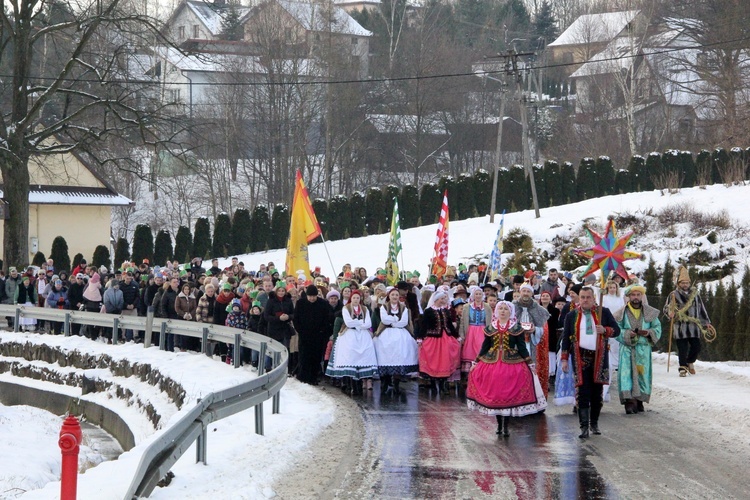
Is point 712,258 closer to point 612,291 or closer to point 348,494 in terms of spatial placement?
point 612,291

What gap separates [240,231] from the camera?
1957 inches

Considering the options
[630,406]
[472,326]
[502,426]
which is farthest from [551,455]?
[472,326]

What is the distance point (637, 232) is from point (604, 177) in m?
14.3

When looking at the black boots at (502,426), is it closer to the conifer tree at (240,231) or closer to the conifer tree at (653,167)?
the conifer tree at (653,167)

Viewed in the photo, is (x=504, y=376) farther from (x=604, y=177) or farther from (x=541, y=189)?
(x=604, y=177)

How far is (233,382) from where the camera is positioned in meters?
15.8

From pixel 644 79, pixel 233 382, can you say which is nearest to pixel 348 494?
pixel 233 382

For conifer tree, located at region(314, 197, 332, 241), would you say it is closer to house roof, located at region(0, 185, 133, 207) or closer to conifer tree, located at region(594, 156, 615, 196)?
house roof, located at region(0, 185, 133, 207)

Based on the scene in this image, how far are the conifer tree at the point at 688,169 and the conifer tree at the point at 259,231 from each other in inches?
699

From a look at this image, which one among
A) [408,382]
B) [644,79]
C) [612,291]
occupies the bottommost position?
[408,382]

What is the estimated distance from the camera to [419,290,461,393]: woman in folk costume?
688 inches

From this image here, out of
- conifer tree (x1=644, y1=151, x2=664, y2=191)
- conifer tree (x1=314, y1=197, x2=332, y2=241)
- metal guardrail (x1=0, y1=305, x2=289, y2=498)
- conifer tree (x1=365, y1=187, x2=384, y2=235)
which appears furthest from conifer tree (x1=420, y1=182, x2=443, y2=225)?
metal guardrail (x1=0, y1=305, x2=289, y2=498)

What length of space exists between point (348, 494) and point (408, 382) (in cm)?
982

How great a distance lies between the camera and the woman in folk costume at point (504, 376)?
12.7m
